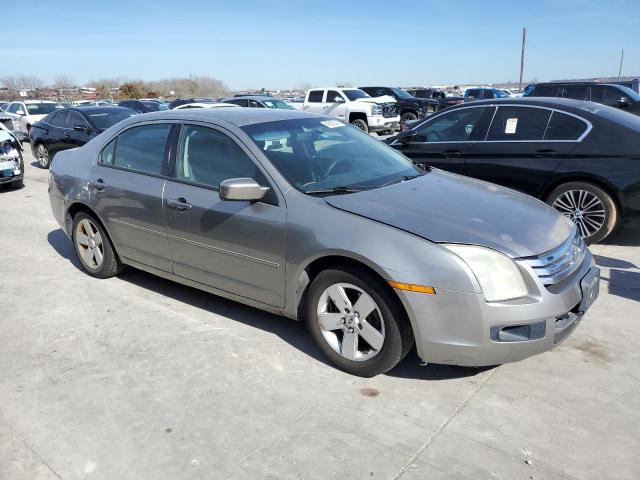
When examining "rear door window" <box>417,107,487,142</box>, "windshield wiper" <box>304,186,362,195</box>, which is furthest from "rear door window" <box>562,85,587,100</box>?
"windshield wiper" <box>304,186,362,195</box>

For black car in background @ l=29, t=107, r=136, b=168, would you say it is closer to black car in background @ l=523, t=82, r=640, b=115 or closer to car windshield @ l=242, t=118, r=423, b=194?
car windshield @ l=242, t=118, r=423, b=194

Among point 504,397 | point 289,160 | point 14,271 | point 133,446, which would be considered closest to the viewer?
point 133,446

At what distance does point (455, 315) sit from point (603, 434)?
95cm

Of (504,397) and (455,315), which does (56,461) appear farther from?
(504,397)

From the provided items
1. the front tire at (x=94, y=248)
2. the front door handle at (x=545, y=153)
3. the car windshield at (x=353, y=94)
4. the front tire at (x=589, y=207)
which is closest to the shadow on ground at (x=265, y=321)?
the front tire at (x=94, y=248)

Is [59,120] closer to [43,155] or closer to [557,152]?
[43,155]

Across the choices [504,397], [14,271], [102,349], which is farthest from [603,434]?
[14,271]

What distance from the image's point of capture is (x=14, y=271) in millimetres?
5609

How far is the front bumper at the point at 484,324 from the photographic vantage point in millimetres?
2869

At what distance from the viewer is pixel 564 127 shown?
586cm

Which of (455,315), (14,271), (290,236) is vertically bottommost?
(14,271)

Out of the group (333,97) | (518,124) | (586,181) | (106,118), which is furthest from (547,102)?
(333,97)

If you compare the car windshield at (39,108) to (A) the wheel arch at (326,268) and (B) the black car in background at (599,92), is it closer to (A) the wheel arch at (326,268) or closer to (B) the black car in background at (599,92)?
(B) the black car in background at (599,92)

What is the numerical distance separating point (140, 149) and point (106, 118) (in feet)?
25.6
